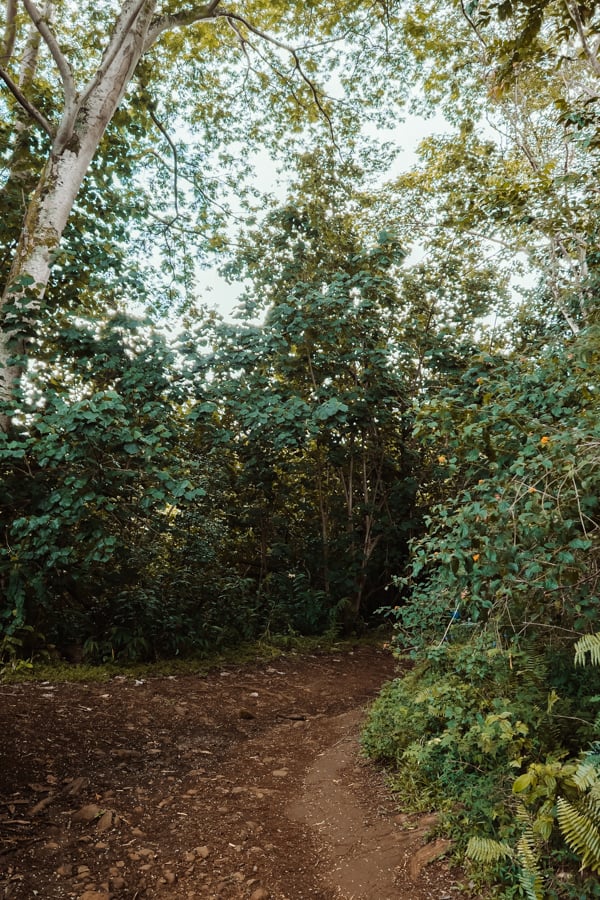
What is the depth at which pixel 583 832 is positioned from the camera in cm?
198

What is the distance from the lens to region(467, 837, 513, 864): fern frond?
Answer: 7.42 ft

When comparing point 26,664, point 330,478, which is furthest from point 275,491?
point 26,664

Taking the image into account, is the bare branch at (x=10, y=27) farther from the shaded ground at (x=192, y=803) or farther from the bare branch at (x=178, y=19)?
the shaded ground at (x=192, y=803)

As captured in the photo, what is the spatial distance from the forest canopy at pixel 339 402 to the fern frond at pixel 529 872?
0.7 inches

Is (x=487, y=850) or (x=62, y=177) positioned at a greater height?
(x=62, y=177)

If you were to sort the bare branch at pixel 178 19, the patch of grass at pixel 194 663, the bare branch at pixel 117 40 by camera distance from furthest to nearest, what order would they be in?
the bare branch at pixel 178 19
the bare branch at pixel 117 40
the patch of grass at pixel 194 663

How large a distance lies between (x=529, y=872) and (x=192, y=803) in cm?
214

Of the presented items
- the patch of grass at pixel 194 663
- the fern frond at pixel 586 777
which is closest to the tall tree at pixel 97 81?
the patch of grass at pixel 194 663

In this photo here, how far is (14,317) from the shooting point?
16.8ft

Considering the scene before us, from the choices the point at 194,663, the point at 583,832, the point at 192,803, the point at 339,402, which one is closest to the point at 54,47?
the point at 339,402

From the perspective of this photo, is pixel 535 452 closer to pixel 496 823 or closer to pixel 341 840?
pixel 496 823

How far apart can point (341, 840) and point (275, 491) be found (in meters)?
5.61

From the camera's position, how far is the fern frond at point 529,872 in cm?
206

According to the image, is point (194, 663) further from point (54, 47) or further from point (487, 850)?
point (54, 47)
